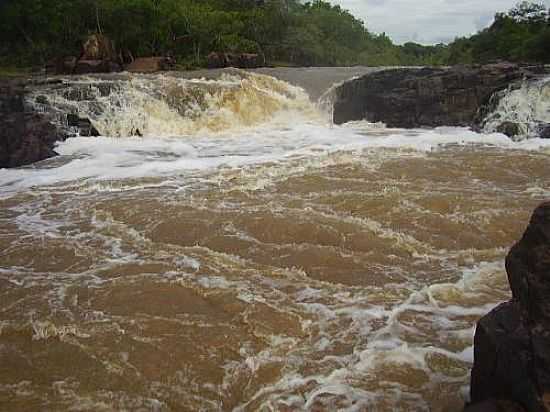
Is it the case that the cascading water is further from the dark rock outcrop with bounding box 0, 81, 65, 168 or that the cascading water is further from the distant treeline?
the distant treeline

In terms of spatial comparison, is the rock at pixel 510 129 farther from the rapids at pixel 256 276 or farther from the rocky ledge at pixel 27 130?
the rocky ledge at pixel 27 130

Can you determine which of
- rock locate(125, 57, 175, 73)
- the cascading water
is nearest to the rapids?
the cascading water

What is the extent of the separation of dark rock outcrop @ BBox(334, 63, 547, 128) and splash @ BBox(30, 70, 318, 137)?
5.77 ft

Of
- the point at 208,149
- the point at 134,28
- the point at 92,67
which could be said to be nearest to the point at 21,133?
the point at 208,149

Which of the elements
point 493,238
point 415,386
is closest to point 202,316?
point 415,386

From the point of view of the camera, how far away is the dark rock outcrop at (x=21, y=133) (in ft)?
42.2

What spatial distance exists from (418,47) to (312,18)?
85.2ft

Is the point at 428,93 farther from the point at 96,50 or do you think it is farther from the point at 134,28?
the point at 134,28

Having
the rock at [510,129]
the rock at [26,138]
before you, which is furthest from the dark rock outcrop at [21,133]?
the rock at [510,129]

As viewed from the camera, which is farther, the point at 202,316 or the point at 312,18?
the point at 312,18

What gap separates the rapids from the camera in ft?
11.2

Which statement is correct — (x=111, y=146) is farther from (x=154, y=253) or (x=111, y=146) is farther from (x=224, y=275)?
(x=224, y=275)

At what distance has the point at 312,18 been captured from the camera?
49969mm

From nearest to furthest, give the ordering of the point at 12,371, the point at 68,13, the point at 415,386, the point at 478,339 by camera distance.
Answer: the point at 478,339 < the point at 415,386 < the point at 12,371 < the point at 68,13
